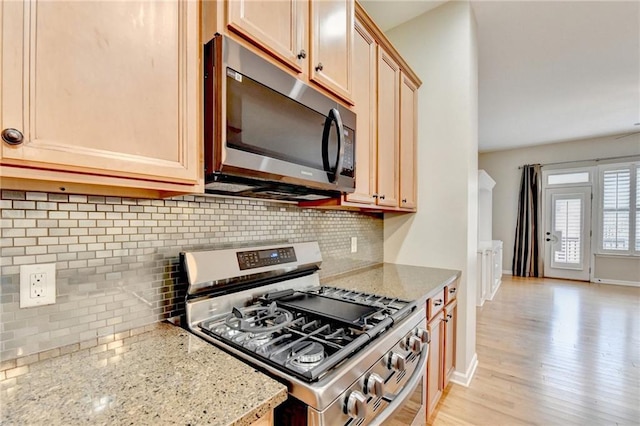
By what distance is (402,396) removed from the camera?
3.39 feet

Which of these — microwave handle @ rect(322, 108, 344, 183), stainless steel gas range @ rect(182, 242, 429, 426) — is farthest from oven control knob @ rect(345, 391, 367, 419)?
microwave handle @ rect(322, 108, 344, 183)

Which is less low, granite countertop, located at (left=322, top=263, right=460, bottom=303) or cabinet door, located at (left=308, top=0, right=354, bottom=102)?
cabinet door, located at (left=308, top=0, right=354, bottom=102)

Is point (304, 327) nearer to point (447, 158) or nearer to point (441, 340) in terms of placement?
point (441, 340)

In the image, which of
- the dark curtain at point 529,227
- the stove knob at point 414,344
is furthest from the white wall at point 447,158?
the dark curtain at point 529,227

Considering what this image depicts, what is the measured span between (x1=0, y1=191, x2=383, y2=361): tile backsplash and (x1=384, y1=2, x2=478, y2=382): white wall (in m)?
1.59

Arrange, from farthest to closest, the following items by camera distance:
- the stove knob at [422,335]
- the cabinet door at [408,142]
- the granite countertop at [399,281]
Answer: the cabinet door at [408,142] < the granite countertop at [399,281] < the stove knob at [422,335]

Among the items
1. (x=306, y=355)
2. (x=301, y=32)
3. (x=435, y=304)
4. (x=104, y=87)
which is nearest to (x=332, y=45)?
(x=301, y=32)

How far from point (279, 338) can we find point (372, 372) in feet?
1.01

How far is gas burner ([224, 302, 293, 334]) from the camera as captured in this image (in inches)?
38.1

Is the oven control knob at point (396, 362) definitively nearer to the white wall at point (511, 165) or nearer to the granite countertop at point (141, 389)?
the granite countertop at point (141, 389)

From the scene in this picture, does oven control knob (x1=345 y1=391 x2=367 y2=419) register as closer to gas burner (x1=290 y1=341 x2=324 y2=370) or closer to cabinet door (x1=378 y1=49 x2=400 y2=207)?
gas burner (x1=290 y1=341 x2=324 y2=370)

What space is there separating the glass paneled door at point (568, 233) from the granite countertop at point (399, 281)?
563 cm

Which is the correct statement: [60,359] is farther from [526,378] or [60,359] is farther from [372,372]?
[526,378]

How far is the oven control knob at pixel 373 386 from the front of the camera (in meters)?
0.85
